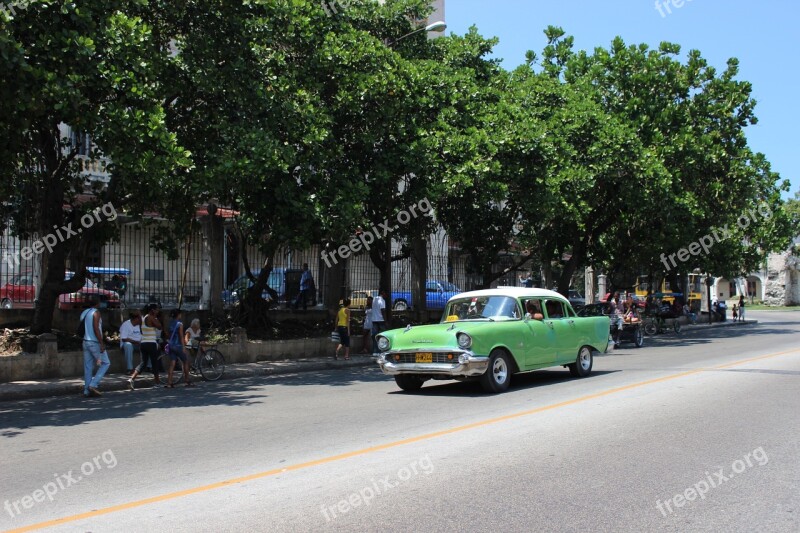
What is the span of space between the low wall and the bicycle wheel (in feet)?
7.00

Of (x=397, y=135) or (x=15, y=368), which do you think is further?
(x=397, y=135)

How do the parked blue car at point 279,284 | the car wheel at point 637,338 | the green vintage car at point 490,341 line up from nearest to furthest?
the green vintage car at point 490,341 → the parked blue car at point 279,284 → the car wheel at point 637,338

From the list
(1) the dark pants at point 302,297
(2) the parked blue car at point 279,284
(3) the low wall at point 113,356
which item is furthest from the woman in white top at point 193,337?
(1) the dark pants at point 302,297

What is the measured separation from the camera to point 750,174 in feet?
96.8

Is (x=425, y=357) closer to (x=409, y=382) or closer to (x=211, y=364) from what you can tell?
(x=409, y=382)

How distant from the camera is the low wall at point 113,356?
576 inches

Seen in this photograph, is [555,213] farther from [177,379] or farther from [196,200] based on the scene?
[177,379]

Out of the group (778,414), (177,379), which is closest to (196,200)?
(177,379)

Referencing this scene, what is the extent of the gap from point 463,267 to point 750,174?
12.5m

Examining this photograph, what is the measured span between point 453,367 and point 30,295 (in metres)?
12.0

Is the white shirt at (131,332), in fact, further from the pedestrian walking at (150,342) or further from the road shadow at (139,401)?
the road shadow at (139,401)

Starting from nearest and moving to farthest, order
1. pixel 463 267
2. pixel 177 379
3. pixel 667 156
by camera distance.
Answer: pixel 177 379 → pixel 667 156 → pixel 463 267

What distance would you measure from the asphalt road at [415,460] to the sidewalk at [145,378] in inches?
26.6

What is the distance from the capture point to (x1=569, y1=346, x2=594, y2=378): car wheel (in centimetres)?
1451
